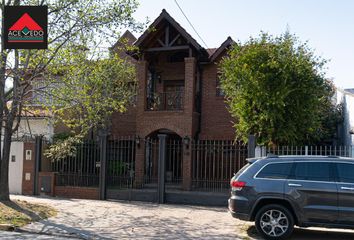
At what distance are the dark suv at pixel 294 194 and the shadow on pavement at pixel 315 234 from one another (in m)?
0.64

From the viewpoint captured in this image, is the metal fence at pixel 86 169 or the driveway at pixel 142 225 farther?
the metal fence at pixel 86 169

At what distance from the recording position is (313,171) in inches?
329

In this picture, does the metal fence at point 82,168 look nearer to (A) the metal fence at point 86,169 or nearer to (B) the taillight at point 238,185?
(A) the metal fence at point 86,169

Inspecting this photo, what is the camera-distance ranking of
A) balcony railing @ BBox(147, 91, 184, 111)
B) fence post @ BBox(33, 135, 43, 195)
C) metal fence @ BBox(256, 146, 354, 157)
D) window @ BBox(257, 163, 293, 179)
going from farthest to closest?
1. balcony railing @ BBox(147, 91, 184, 111)
2. fence post @ BBox(33, 135, 43, 195)
3. metal fence @ BBox(256, 146, 354, 157)
4. window @ BBox(257, 163, 293, 179)

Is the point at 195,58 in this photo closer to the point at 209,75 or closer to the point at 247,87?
the point at 209,75

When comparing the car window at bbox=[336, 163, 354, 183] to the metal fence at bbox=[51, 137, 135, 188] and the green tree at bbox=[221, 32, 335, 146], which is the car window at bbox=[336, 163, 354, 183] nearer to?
the green tree at bbox=[221, 32, 335, 146]

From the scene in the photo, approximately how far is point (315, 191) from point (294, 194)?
0.43 meters

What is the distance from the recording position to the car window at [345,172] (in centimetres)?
816

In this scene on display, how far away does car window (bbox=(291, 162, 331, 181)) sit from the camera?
8281 mm

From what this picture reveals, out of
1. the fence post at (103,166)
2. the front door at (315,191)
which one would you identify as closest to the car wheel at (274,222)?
the front door at (315,191)

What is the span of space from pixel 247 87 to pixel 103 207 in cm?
607

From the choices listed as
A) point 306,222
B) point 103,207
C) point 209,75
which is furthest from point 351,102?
point 103,207

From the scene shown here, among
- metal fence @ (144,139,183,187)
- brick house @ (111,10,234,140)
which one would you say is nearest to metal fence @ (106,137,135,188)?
metal fence @ (144,139,183,187)

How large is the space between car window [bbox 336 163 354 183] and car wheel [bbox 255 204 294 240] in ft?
4.34
